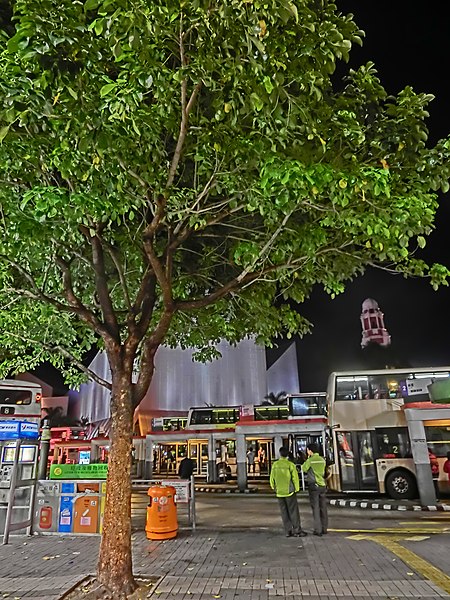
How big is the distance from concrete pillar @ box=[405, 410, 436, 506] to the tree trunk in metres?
10.1

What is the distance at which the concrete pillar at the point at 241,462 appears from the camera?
19234 millimetres

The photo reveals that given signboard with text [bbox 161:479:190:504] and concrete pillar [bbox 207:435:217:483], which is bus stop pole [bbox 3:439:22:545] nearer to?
signboard with text [bbox 161:479:190:504]

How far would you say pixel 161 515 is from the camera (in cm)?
915

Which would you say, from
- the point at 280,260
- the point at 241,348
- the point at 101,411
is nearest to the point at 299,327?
the point at 280,260

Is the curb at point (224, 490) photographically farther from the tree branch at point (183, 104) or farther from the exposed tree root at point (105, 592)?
the tree branch at point (183, 104)

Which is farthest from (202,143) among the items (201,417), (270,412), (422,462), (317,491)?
(201,417)

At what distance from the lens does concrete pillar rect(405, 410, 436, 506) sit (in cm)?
1302

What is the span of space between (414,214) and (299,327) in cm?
400

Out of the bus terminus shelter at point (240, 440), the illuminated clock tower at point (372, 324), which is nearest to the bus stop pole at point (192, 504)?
the bus terminus shelter at point (240, 440)

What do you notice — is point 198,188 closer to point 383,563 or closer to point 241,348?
point 383,563

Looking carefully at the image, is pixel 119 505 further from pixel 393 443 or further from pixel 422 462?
pixel 393 443

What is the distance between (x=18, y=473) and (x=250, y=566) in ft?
19.5

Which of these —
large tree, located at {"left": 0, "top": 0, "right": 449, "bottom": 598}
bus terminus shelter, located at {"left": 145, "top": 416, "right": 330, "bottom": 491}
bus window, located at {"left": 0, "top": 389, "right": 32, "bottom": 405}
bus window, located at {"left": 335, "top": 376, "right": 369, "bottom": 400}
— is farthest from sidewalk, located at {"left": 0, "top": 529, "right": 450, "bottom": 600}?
Result: bus terminus shelter, located at {"left": 145, "top": 416, "right": 330, "bottom": 491}

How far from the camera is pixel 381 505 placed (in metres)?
13.3
